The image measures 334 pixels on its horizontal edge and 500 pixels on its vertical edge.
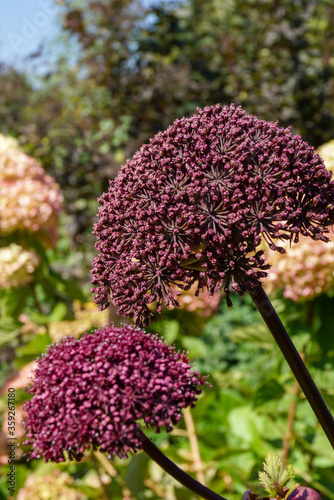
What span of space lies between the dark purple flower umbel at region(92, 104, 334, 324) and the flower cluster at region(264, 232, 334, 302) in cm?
111

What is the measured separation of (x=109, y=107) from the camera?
5.51m

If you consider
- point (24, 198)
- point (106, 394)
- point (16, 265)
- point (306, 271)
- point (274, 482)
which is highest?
point (24, 198)

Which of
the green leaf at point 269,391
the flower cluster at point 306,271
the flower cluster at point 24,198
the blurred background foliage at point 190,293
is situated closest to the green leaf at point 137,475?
the blurred background foliage at point 190,293

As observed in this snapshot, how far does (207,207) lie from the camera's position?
3.04ft

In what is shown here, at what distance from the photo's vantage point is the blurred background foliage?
2.15 m

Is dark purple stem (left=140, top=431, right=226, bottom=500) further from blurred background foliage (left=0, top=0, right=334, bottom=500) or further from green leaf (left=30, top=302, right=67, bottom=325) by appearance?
green leaf (left=30, top=302, right=67, bottom=325)

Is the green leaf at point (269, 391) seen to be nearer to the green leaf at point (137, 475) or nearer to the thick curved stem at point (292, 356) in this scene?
the green leaf at point (137, 475)

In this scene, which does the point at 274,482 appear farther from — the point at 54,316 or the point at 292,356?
the point at 54,316

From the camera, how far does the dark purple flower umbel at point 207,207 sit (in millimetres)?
920

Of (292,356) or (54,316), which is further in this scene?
(54,316)

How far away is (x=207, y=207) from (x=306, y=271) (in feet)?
4.14

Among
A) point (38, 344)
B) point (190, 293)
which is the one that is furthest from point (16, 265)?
point (190, 293)

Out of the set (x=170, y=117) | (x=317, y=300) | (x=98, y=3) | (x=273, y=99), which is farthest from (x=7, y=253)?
(x=98, y=3)

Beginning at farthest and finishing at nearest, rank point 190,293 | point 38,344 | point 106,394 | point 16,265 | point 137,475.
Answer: point 16,265, point 190,293, point 38,344, point 137,475, point 106,394
